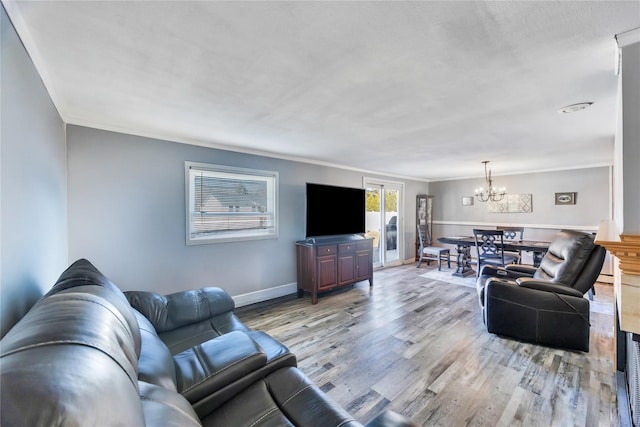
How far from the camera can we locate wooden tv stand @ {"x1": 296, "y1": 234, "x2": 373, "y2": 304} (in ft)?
12.9

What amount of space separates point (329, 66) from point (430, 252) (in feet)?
17.1

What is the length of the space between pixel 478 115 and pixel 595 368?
2380mm

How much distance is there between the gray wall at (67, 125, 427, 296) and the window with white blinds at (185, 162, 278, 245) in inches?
4.0

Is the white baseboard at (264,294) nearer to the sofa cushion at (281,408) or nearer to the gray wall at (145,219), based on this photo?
the gray wall at (145,219)

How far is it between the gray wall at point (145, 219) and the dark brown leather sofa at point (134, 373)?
41.3 inches

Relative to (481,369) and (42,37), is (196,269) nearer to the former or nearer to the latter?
(42,37)

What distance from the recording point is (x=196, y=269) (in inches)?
131

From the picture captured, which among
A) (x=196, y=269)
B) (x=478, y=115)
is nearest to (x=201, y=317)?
(x=196, y=269)

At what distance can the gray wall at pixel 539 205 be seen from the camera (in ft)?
16.5

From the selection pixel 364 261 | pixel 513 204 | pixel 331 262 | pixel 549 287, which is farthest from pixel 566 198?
pixel 331 262

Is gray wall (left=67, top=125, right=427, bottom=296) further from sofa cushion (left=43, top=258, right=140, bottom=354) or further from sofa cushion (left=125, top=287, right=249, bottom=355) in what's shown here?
sofa cushion (left=43, top=258, right=140, bottom=354)

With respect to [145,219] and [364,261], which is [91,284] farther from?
[364,261]

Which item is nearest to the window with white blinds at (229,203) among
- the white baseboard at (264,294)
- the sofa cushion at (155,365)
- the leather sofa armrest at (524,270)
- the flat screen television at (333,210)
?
the flat screen television at (333,210)

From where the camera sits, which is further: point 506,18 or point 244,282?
point 244,282
